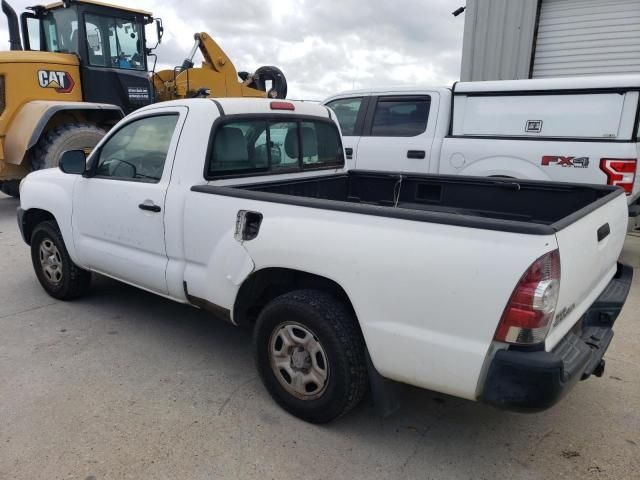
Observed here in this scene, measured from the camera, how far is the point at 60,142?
796 centimetres

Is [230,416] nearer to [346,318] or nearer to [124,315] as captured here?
[346,318]

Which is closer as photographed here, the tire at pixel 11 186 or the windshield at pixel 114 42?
the windshield at pixel 114 42

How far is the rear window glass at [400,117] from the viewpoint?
610cm

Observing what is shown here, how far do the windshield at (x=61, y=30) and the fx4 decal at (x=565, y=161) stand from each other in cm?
764

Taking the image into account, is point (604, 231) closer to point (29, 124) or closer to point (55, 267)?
point (55, 267)

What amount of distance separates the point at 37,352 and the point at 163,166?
5.29 feet

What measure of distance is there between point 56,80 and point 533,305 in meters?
8.72

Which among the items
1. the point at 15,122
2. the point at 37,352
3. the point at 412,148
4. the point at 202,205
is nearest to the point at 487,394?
the point at 202,205

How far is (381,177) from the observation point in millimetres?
4309

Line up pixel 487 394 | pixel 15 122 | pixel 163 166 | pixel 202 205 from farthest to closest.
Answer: pixel 15 122
pixel 163 166
pixel 202 205
pixel 487 394

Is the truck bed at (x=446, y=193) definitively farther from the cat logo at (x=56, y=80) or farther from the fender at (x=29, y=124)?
the cat logo at (x=56, y=80)

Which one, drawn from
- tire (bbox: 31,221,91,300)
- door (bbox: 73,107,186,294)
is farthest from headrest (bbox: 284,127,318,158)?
tire (bbox: 31,221,91,300)

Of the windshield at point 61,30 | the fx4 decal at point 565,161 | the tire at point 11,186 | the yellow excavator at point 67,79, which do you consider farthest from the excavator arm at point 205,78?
the fx4 decal at point 565,161

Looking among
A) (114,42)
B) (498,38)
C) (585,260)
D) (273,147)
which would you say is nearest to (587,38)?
(498,38)
